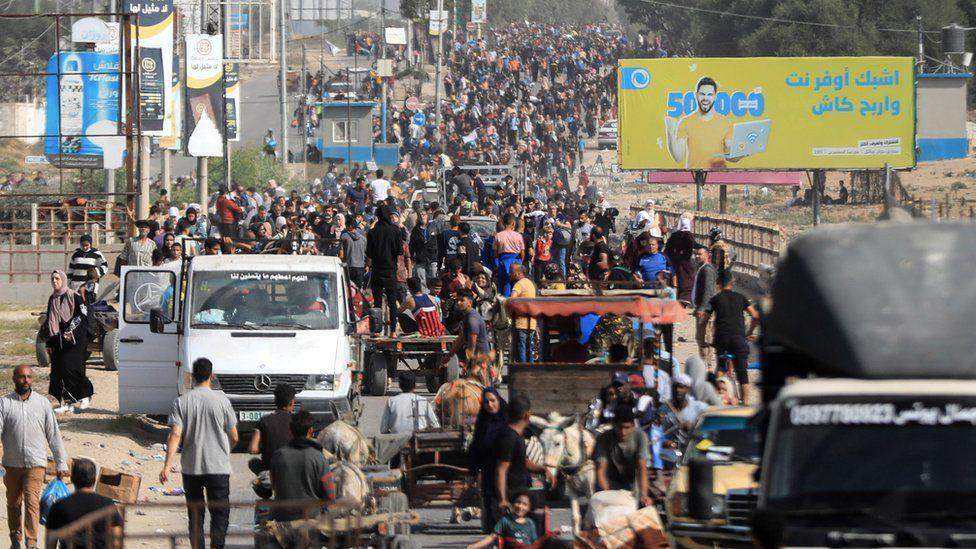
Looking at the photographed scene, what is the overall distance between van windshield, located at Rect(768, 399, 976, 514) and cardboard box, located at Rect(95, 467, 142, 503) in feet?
22.8

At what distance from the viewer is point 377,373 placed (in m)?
19.8

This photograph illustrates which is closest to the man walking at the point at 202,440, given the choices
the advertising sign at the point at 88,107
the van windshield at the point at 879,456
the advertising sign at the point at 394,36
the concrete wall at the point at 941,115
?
the van windshield at the point at 879,456

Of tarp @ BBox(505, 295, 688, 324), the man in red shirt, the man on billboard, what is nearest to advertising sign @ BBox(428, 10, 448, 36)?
the man on billboard

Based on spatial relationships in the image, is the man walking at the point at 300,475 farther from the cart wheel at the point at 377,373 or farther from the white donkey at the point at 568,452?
the cart wheel at the point at 377,373

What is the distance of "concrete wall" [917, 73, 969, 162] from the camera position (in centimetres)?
5269

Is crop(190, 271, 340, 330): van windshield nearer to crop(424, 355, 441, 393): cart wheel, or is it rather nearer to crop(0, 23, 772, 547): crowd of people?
crop(0, 23, 772, 547): crowd of people

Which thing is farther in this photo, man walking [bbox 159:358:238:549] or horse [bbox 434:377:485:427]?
horse [bbox 434:377:485:427]

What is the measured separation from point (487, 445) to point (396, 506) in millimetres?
789

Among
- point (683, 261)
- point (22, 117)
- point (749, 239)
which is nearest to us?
point (683, 261)

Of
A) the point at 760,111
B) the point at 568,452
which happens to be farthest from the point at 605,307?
the point at 760,111

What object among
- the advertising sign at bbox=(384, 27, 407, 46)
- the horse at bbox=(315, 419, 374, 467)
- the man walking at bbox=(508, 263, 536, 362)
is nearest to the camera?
the horse at bbox=(315, 419, 374, 467)

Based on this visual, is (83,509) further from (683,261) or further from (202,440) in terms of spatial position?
(683,261)

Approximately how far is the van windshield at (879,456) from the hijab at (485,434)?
4.43 metres

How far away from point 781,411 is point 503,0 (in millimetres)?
146626
